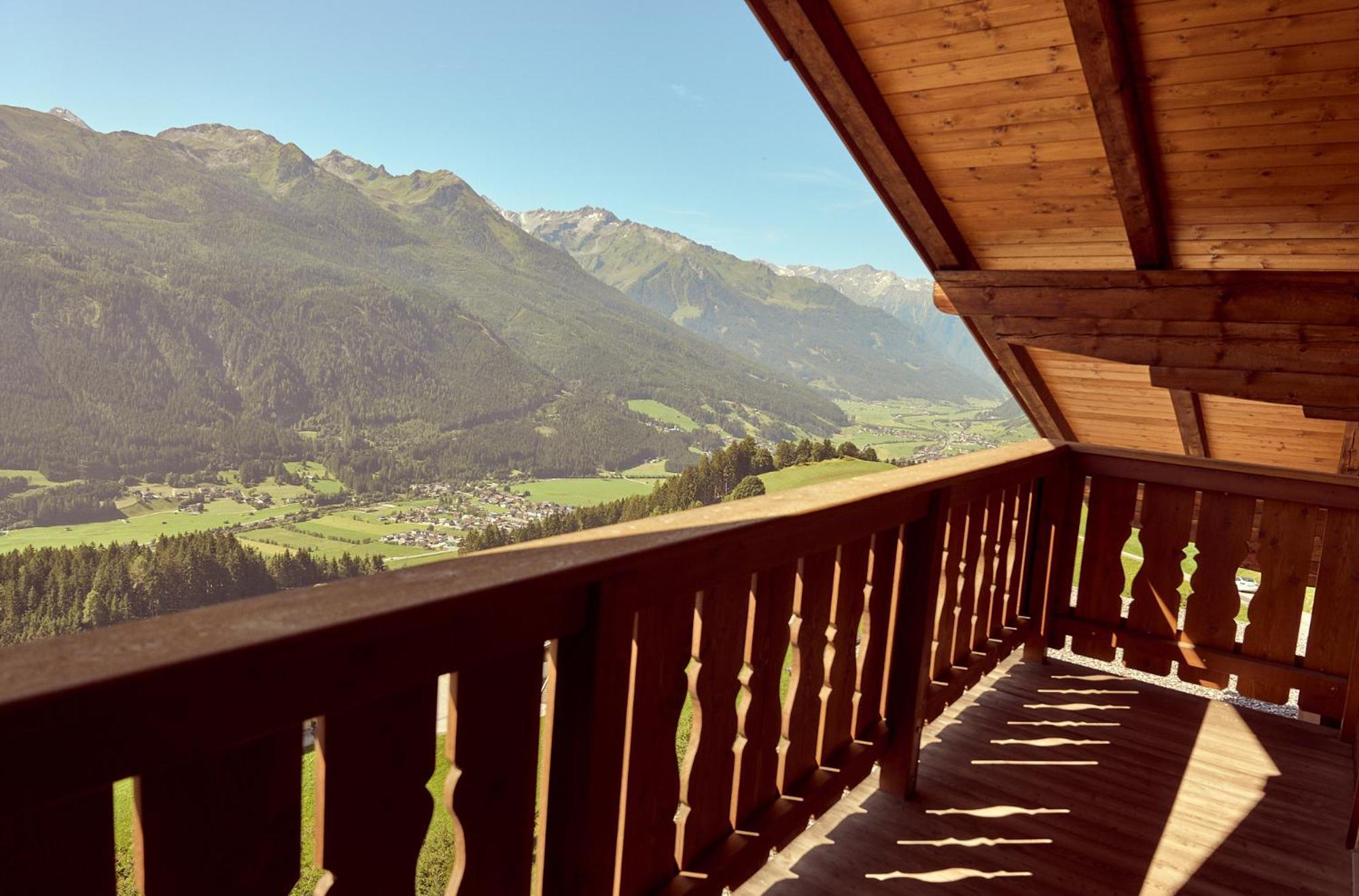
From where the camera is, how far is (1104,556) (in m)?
3.06

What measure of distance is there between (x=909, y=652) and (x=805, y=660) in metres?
0.58

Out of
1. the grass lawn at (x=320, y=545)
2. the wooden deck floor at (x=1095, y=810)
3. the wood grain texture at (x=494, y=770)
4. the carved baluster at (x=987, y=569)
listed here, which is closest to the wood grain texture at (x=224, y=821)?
the wood grain texture at (x=494, y=770)

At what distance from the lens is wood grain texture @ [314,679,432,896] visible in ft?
2.65

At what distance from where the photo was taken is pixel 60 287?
6144 cm

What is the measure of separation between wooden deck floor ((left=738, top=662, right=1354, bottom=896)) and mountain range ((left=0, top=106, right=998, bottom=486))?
56768mm

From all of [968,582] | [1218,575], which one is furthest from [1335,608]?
[968,582]

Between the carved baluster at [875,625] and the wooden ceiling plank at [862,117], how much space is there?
244 centimetres

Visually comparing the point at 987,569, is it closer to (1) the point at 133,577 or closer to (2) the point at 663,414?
(1) the point at 133,577

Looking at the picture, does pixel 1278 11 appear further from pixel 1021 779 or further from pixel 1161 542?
pixel 1021 779

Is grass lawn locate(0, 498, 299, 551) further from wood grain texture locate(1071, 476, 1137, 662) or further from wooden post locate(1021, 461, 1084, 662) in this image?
wood grain texture locate(1071, 476, 1137, 662)

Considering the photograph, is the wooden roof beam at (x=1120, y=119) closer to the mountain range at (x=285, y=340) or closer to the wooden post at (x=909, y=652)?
the wooden post at (x=909, y=652)

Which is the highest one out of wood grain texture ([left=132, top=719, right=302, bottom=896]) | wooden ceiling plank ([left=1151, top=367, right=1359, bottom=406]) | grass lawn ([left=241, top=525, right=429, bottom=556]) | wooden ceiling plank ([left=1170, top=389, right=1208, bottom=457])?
wooden ceiling plank ([left=1151, top=367, right=1359, bottom=406])

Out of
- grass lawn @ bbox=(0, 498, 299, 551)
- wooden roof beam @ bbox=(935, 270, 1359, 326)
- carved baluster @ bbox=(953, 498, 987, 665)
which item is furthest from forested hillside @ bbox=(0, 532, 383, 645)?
carved baluster @ bbox=(953, 498, 987, 665)

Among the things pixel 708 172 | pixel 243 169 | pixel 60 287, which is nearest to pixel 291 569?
pixel 60 287
